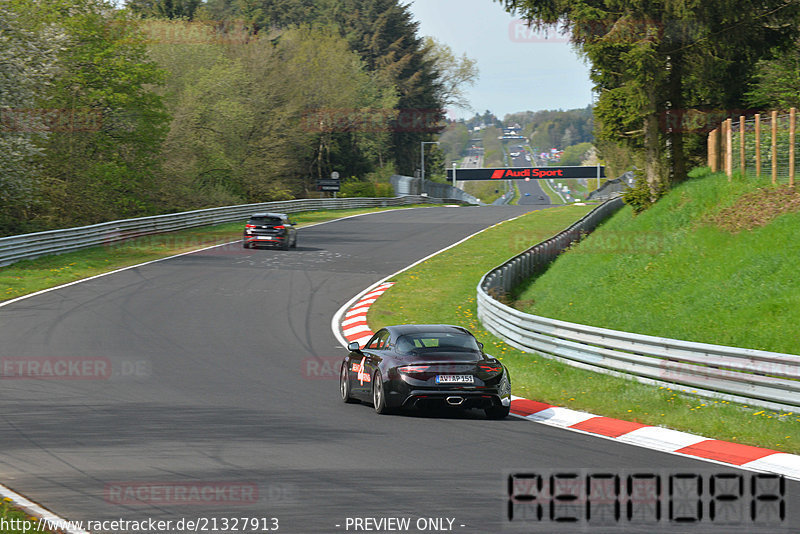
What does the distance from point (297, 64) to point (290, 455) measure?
71581 mm

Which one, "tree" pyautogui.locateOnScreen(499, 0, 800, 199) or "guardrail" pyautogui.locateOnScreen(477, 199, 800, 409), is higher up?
"tree" pyautogui.locateOnScreen(499, 0, 800, 199)

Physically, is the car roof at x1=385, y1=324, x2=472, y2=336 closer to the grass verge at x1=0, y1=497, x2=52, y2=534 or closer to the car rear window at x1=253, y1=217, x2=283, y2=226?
the grass verge at x1=0, y1=497, x2=52, y2=534

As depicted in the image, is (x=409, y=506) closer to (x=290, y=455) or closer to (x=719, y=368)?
(x=290, y=455)

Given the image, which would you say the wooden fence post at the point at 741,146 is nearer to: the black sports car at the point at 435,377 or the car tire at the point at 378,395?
the black sports car at the point at 435,377

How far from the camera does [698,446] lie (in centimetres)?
1092

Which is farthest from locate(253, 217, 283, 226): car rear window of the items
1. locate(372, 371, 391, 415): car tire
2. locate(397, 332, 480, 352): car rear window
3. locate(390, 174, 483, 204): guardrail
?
locate(390, 174, 483, 204): guardrail

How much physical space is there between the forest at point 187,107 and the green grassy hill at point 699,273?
71.3 ft

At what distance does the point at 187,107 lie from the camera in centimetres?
5522

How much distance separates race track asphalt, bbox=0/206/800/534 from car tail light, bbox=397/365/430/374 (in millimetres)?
666

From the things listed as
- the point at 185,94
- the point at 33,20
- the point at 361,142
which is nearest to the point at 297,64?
the point at 361,142

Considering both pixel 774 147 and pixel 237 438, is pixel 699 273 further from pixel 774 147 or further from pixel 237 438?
pixel 237 438

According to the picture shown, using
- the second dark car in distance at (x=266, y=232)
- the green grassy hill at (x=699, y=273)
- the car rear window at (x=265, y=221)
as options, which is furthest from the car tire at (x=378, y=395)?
the car rear window at (x=265, y=221)

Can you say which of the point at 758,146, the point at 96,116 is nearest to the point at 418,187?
the point at 96,116

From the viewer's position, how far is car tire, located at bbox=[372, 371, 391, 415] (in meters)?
12.8
